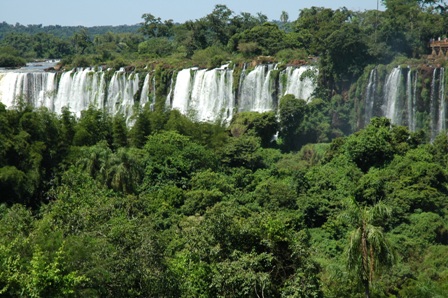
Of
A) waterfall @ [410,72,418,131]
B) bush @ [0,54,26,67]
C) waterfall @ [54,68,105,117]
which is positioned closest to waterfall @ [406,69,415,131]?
waterfall @ [410,72,418,131]

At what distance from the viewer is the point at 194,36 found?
181 ft

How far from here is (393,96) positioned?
38406 millimetres

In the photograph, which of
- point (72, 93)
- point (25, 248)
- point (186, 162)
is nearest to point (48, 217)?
point (25, 248)

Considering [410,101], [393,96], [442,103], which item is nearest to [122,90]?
[393,96]

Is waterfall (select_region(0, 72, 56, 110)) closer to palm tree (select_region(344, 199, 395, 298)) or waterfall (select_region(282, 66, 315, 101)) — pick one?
waterfall (select_region(282, 66, 315, 101))

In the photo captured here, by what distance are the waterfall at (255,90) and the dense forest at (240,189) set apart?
1607mm

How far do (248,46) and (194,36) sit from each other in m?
8.01

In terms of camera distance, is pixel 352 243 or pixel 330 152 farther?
pixel 330 152

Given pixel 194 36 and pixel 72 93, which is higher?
pixel 194 36

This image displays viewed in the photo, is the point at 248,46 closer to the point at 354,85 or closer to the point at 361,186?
the point at 354,85

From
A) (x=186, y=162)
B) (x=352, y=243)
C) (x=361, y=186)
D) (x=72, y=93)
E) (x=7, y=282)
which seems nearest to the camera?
(x=7, y=282)

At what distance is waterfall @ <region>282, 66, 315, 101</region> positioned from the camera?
41531 mm

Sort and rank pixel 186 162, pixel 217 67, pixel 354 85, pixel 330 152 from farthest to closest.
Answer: pixel 217 67, pixel 354 85, pixel 330 152, pixel 186 162

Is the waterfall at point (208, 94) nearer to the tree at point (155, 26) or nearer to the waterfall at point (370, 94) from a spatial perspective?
the waterfall at point (370, 94)
